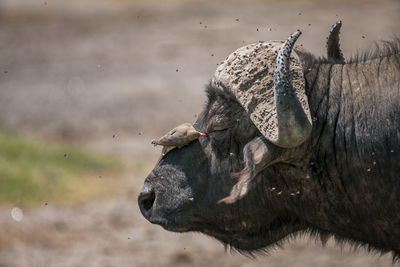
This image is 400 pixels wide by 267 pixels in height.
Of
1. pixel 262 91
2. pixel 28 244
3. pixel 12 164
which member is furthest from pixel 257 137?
pixel 12 164

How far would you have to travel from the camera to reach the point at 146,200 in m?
4.82

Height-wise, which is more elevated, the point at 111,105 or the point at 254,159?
the point at 254,159

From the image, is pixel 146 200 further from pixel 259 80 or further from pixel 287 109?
pixel 287 109

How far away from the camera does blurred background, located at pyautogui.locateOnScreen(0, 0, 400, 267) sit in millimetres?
8711

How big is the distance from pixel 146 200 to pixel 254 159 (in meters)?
0.99

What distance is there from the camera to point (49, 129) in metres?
14.9

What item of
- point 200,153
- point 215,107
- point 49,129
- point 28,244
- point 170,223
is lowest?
point 49,129

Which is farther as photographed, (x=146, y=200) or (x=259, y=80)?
(x=146, y=200)

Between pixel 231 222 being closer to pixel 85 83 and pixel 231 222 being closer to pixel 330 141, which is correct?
pixel 330 141

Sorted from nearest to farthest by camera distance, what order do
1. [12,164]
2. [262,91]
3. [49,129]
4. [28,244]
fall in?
[262,91], [28,244], [12,164], [49,129]

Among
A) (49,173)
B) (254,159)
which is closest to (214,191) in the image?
(254,159)

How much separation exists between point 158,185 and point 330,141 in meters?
1.10

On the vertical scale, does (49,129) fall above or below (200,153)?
below

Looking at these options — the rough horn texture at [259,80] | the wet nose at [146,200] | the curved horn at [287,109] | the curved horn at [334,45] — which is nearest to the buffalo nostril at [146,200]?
the wet nose at [146,200]
